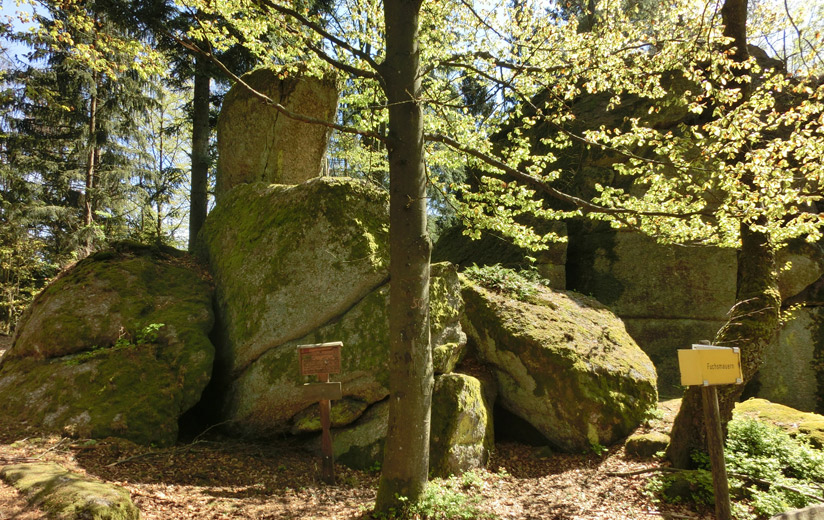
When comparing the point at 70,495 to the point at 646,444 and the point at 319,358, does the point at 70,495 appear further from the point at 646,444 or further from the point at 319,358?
the point at 646,444

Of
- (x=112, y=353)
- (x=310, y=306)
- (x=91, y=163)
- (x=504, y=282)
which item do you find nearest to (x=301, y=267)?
(x=310, y=306)

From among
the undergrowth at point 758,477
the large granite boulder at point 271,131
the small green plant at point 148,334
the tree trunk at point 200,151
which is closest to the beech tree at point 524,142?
the undergrowth at point 758,477

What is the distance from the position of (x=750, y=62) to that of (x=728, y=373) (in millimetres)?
4356

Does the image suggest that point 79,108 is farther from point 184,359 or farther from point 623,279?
point 623,279

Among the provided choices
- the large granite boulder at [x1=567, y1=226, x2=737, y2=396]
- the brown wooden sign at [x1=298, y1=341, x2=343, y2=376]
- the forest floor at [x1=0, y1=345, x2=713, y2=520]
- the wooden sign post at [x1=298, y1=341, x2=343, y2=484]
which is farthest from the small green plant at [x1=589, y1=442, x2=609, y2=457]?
the large granite boulder at [x1=567, y1=226, x2=737, y2=396]

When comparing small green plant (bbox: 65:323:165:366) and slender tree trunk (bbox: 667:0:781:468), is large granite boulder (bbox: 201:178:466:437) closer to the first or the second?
small green plant (bbox: 65:323:165:366)

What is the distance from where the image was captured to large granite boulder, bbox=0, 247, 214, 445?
20.4 ft

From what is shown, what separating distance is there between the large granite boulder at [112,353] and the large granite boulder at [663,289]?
900 centimetres

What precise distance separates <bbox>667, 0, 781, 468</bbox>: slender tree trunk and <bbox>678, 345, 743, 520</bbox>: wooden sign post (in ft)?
5.21

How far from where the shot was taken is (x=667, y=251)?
1129 cm

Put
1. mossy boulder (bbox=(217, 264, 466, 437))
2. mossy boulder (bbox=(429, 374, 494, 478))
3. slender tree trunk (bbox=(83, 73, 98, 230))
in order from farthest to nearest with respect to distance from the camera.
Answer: slender tree trunk (bbox=(83, 73, 98, 230)), mossy boulder (bbox=(217, 264, 466, 437)), mossy boulder (bbox=(429, 374, 494, 478))

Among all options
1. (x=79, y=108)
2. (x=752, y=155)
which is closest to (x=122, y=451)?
(x=752, y=155)

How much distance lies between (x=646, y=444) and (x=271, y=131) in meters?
9.32

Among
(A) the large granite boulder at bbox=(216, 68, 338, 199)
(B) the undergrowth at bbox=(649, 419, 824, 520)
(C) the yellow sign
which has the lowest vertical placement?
(B) the undergrowth at bbox=(649, 419, 824, 520)
